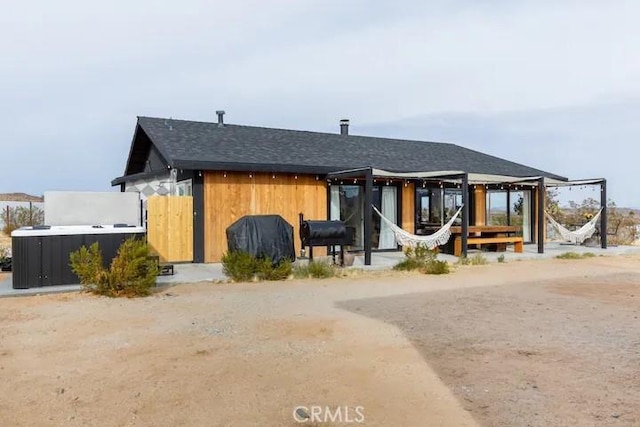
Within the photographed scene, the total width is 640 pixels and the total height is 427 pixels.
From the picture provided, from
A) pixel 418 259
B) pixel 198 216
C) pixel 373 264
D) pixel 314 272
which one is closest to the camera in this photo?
pixel 314 272

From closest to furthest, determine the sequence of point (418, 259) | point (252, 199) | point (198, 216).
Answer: point (418, 259) < point (198, 216) < point (252, 199)

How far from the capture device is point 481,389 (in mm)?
3641

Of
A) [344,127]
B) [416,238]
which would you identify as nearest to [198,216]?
[416,238]

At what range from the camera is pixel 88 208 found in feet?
35.9

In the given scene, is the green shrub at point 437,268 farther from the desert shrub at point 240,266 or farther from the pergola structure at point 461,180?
the desert shrub at point 240,266

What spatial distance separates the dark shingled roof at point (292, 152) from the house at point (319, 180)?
1.2 inches

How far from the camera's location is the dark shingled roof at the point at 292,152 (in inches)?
474

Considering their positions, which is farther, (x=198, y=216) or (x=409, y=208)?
(x=409, y=208)

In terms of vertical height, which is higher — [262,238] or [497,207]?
[497,207]

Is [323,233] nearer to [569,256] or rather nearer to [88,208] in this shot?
[88,208]

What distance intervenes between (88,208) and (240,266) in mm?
4285

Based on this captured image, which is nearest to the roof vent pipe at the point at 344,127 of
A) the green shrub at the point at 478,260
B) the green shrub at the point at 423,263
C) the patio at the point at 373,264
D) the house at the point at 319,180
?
the house at the point at 319,180

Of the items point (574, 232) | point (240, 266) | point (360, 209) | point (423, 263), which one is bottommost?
point (423, 263)

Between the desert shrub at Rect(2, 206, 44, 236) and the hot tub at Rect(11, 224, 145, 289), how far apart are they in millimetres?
11803
